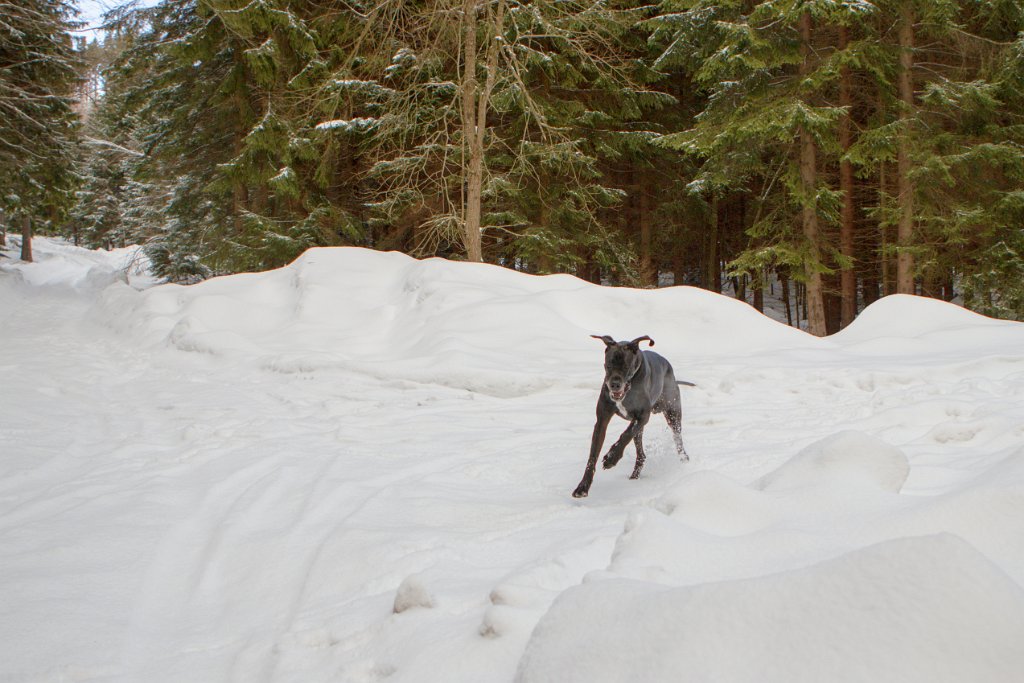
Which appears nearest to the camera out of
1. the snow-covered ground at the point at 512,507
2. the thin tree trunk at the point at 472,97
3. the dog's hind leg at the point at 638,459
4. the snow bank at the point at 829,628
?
the snow bank at the point at 829,628

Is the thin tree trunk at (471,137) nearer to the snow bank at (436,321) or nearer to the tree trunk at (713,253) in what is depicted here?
the snow bank at (436,321)

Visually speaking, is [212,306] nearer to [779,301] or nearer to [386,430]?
[386,430]

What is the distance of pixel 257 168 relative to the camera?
15844 millimetres

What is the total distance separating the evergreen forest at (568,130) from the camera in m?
12.7

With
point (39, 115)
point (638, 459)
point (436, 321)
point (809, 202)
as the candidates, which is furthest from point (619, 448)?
point (39, 115)

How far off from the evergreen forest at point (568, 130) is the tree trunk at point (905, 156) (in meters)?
0.05

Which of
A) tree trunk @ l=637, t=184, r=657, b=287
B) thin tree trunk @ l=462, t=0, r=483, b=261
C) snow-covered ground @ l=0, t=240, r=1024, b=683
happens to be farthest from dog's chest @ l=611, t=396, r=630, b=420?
tree trunk @ l=637, t=184, r=657, b=287

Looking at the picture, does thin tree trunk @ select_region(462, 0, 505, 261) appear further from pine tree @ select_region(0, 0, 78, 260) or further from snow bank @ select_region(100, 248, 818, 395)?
pine tree @ select_region(0, 0, 78, 260)

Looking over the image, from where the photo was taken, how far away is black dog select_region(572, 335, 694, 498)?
423 centimetres

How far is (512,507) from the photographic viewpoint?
3926 millimetres

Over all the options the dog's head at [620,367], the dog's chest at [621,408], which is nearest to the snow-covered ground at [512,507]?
the dog's chest at [621,408]

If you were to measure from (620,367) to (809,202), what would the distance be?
36.2 feet

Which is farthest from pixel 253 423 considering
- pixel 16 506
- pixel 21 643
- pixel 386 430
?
pixel 21 643

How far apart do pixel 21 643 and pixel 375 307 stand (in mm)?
8786
